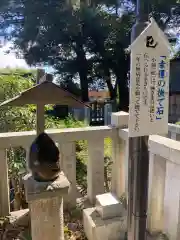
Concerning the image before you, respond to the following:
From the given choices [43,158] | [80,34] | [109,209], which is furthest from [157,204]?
[80,34]

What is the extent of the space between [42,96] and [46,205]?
2.75 ft

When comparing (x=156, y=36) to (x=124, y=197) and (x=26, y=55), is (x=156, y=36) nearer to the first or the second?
(x=124, y=197)

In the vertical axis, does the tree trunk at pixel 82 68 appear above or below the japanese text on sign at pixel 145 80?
above

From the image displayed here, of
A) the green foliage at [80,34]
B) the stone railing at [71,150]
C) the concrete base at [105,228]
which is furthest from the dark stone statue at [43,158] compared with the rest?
the green foliage at [80,34]

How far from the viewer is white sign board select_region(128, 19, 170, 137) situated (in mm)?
1130

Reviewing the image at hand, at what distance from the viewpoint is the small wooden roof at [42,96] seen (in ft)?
4.30

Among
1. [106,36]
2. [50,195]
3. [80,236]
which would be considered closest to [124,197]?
[80,236]

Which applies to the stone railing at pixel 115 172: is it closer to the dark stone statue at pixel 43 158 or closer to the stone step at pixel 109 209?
the stone step at pixel 109 209

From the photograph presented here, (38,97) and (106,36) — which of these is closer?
(38,97)

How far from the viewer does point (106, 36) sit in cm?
1259

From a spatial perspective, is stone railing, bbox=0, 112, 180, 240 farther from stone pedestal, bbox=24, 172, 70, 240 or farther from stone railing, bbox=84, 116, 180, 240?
stone pedestal, bbox=24, 172, 70, 240

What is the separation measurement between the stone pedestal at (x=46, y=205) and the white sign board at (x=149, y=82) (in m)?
0.72

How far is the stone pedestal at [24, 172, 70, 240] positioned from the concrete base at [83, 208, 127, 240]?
1.06ft

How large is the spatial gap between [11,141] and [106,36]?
1169cm
